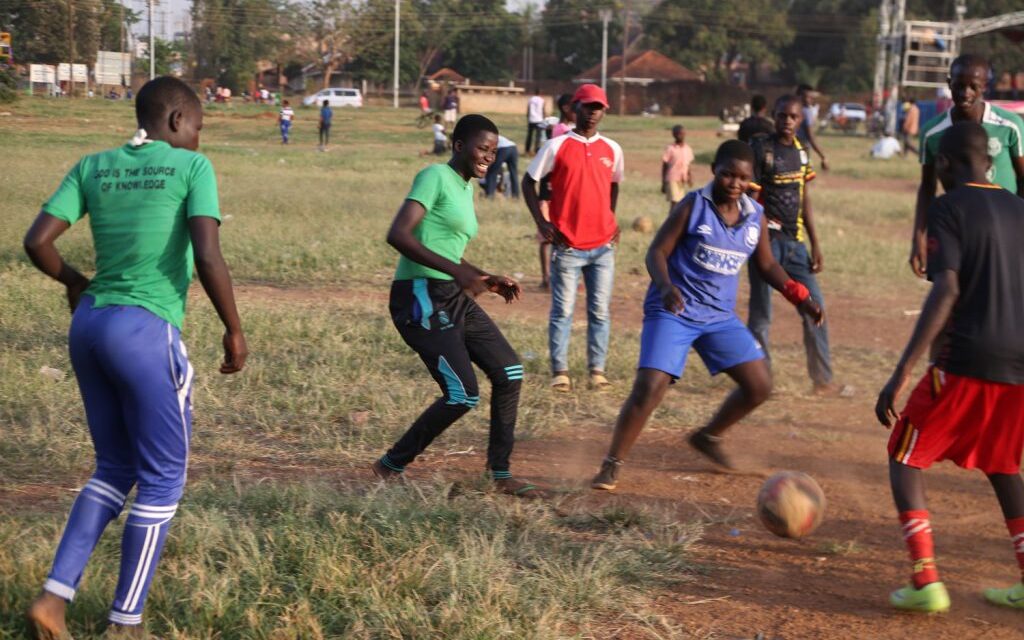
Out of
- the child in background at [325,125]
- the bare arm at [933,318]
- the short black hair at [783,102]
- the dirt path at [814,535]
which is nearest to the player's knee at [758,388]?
the dirt path at [814,535]

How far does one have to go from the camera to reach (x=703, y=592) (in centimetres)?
462

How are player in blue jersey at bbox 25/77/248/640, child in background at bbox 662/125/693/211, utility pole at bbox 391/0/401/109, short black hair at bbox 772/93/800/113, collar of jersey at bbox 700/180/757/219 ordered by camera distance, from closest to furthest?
player in blue jersey at bbox 25/77/248/640
collar of jersey at bbox 700/180/757/219
short black hair at bbox 772/93/800/113
child in background at bbox 662/125/693/211
utility pole at bbox 391/0/401/109

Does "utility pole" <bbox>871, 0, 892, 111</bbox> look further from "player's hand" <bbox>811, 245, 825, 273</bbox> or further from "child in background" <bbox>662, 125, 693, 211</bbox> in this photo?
"player's hand" <bbox>811, 245, 825, 273</bbox>

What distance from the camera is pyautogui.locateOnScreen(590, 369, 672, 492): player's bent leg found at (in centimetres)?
568

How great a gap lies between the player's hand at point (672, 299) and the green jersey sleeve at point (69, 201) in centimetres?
274

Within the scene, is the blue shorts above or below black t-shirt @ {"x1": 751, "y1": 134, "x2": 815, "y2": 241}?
below

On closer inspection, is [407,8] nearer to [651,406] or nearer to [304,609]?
[651,406]

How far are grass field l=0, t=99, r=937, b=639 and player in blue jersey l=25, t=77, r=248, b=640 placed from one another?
308 mm

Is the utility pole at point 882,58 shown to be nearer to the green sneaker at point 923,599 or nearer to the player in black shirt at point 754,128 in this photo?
the player in black shirt at point 754,128

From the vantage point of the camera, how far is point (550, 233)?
769cm

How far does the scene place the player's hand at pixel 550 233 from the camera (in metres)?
7.61

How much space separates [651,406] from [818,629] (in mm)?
1627

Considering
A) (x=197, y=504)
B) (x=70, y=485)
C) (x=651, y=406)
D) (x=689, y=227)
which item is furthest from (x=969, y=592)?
(x=70, y=485)

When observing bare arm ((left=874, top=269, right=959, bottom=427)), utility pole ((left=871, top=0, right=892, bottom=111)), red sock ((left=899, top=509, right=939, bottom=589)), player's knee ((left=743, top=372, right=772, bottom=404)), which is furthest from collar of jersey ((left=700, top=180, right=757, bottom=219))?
utility pole ((left=871, top=0, right=892, bottom=111))
